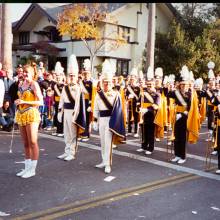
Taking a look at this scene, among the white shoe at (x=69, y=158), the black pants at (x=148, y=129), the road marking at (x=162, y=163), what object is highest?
the black pants at (x=148, y=129)

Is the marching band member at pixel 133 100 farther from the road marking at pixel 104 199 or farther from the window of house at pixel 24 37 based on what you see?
the window of house at pixel 24 37

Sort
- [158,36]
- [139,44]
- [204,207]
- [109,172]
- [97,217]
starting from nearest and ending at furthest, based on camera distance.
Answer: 1. [97,217]
2. [204,207]
3. [109,172]
4. [158,36]
5. [139,44]

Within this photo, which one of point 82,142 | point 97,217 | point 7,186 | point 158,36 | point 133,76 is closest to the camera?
point 97,217

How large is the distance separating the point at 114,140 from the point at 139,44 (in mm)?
26174

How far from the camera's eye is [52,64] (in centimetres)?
3412

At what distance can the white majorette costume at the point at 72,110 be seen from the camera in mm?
8703

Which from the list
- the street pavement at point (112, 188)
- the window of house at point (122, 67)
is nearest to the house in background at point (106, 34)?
the window of house at point (122, 67)

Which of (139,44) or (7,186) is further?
(139,44)

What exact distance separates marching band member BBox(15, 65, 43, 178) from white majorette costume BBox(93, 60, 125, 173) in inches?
54.8

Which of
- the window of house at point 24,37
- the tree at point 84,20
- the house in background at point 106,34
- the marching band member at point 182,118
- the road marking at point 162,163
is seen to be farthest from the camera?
the window of house at point 24,37

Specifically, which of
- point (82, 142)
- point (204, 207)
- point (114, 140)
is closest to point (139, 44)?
point (82, 142)

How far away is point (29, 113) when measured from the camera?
721cm

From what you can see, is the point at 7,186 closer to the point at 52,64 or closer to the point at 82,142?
the point at 82,142

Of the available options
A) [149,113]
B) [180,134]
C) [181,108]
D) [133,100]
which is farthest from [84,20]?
[180,134]
